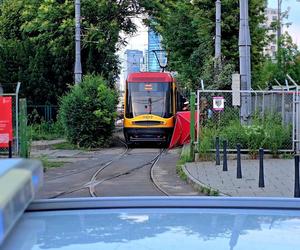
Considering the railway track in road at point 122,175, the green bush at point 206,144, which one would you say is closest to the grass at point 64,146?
the railway track in road at point 122,175

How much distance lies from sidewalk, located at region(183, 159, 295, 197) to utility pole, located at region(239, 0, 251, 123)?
242cm

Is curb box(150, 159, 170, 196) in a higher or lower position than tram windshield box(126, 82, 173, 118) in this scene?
lower

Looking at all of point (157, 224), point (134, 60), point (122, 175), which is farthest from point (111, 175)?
point (134, 60)

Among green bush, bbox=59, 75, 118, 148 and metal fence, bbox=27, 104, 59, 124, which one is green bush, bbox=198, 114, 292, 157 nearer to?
green bush, bbox=59, 75, 118, 148

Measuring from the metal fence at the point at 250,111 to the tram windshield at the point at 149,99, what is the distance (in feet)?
15.2

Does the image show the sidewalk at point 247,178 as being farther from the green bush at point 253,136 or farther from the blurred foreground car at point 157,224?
the blurred foreground car at point 157,224

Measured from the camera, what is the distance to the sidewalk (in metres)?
12.0

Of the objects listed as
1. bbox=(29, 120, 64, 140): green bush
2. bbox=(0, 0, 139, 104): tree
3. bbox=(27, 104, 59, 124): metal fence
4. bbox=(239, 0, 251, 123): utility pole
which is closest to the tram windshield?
bbox=(29, 120, 64, 140): green bush

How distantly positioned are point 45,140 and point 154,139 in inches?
263

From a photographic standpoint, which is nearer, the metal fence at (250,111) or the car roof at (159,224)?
the car roof at (159,224)

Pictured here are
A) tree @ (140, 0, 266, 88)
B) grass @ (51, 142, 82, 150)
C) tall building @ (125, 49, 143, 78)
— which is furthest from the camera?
tall building @ (125, 49, 143, 78)

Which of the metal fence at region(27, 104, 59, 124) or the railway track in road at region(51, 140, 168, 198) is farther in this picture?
the metal fence at region(27, 104, 59, 124)

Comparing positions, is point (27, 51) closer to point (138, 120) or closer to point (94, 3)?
point (94, 3)

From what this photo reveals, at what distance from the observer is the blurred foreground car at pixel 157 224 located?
2018 mm
